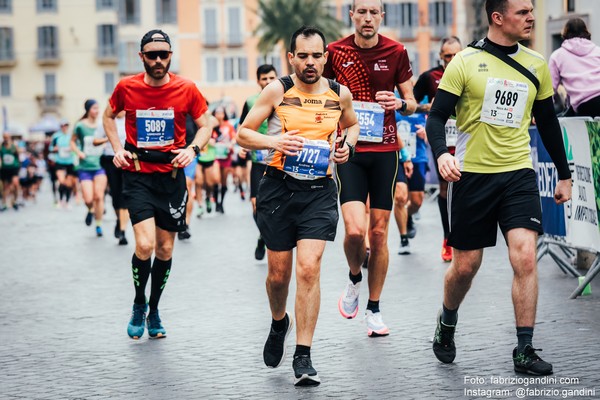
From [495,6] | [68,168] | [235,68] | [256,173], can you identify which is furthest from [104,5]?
[495,6]

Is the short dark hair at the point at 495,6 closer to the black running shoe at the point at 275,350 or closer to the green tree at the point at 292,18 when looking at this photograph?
the black running shoe at the point at 275,350

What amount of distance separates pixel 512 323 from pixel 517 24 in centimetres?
259

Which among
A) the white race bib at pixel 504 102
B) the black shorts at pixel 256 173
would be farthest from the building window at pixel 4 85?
the white race bib at pixel 504 102

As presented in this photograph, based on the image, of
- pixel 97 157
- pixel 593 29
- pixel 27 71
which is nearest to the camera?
pixel 97 157

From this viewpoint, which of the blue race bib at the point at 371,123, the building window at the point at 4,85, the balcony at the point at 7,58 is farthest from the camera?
the building window at the point at 4,85

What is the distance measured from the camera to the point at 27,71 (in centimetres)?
9706

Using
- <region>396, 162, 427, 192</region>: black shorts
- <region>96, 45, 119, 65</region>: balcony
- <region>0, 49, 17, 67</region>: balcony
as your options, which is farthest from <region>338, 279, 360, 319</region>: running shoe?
<region>0, 49, 17, 67</region>: balcony

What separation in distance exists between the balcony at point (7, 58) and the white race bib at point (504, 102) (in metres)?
91.9

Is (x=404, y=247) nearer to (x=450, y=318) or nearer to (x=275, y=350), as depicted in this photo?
(x=450, y=318)

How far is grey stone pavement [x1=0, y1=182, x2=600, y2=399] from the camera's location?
7078 mm

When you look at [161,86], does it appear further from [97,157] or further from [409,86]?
[97,157]

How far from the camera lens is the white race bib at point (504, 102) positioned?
24.2 feet

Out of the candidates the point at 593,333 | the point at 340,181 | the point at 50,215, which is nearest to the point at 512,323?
the point at 593,333

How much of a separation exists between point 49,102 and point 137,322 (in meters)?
88.4
